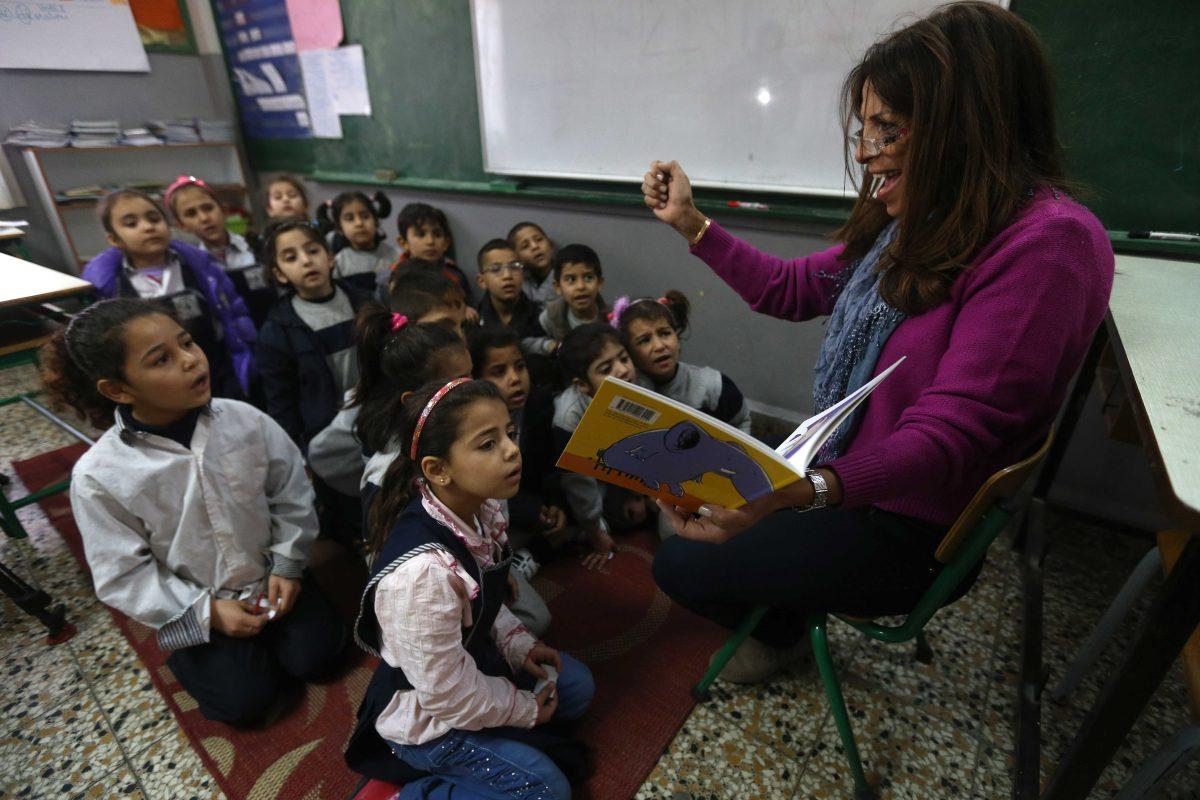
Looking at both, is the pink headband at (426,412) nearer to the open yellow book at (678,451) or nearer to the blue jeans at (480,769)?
the open yellow book at (678,451)

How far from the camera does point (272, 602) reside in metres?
1.35

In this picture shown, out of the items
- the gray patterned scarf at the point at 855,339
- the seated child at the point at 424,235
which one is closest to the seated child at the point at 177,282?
the seated child at the point at 424,235

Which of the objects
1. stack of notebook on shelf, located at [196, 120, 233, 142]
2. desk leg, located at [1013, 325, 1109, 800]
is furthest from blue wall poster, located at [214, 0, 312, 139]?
desk leg, located at [1013, 325, 1109, 800]

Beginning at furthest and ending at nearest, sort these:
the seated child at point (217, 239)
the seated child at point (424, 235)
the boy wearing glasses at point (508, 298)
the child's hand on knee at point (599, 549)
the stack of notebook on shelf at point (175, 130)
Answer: the stack of notebook on shelf at point (175, 130) → the seated child at point (424, 235) → the seated child at point (217, 239) → the boy wearing glasses at point (508, 298) → the child's hand on knee at point (599, 549)

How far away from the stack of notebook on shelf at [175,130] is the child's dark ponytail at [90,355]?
355cm

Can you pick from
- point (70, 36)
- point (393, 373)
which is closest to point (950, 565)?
point (393, 373)

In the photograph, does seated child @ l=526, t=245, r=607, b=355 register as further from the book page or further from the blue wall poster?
the blue wall poster

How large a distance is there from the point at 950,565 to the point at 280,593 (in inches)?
53.7

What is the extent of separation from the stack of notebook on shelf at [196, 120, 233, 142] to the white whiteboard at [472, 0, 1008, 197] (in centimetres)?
249

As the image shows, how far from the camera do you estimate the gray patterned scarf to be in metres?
0.93

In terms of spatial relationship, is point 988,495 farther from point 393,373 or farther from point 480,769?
point 393,373

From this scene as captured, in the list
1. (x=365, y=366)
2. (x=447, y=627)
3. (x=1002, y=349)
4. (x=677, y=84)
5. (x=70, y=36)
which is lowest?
(x=447, y=627)

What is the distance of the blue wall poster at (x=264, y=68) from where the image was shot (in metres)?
3.52

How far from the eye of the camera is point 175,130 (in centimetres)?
388
